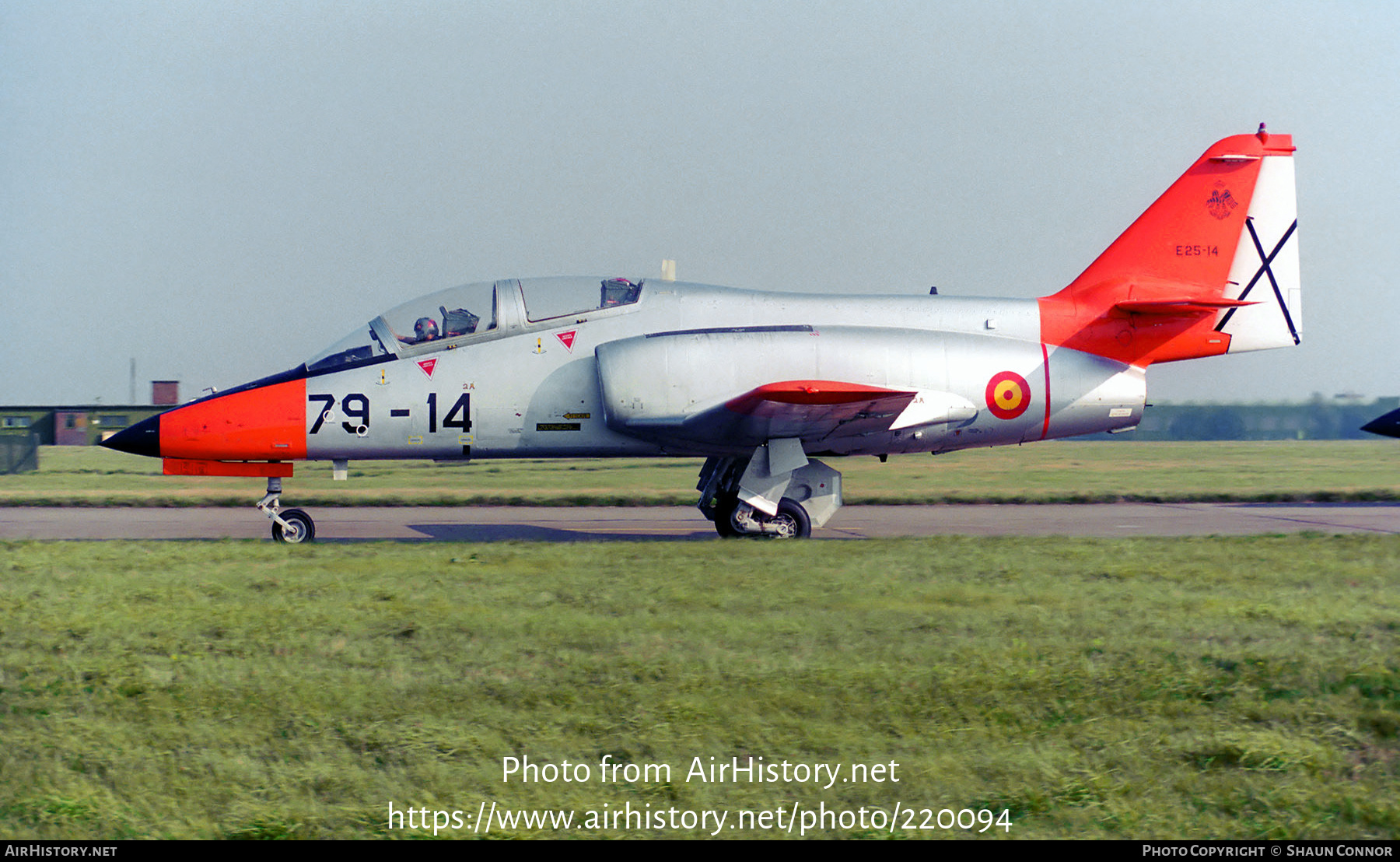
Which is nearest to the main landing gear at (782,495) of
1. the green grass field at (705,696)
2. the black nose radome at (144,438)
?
the green grass field at (705,696)

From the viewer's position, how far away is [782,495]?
12.0 m

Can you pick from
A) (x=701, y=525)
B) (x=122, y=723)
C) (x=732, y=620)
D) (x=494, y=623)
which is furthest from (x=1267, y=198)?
(x=122, y=723)

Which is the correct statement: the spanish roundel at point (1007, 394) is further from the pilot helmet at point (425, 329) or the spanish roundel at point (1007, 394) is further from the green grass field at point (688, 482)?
the pilot helmet at point (425, 329)

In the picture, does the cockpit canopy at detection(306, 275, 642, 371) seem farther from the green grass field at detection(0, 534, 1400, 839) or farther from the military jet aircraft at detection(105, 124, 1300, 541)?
the green grass field at detection(0, 534, 1400, 839)

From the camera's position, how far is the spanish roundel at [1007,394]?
12.2 meters

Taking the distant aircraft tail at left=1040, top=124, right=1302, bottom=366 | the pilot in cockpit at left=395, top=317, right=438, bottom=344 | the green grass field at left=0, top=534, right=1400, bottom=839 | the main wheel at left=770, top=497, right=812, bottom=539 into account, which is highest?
the distant aircraft tail at left=1040, top=124, right=1302, bottom=366

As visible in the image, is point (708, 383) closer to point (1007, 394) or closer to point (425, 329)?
point (425, 329)

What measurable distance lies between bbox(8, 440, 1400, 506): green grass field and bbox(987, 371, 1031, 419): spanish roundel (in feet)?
17.2

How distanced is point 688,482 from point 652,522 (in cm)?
483

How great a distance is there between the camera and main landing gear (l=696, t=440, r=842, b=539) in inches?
472

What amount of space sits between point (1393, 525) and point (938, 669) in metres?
11.0

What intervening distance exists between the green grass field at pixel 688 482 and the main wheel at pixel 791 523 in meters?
5.56

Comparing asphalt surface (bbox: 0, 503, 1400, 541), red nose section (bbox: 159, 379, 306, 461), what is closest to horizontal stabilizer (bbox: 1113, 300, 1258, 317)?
asphalt surface (bbox: 0, 503, 1400, 541)

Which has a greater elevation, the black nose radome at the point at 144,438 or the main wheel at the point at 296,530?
the black nose radome at the point at 144,438
